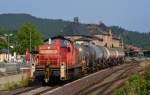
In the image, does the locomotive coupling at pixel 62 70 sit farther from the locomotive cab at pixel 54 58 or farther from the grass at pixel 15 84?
the grass at pixel 15 84

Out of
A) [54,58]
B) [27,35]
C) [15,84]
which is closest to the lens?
[15,84]

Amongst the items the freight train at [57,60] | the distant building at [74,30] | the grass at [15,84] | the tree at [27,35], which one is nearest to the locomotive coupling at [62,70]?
the freight train at [57,60]

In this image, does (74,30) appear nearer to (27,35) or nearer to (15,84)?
(27,35)

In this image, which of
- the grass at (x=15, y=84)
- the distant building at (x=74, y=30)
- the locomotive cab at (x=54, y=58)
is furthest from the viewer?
the distant building at (x=74, y=30)

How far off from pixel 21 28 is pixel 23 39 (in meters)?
7.62

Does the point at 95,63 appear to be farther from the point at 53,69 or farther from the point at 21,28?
the point at 21,28

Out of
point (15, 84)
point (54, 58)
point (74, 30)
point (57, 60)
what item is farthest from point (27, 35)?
point (15, 84)

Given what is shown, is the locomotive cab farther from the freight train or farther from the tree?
the tree

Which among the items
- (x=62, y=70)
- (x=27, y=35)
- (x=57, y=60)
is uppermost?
(x=27, y=35)

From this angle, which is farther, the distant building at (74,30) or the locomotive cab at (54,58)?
the distant building at (74,30)

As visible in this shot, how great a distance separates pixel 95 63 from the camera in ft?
184

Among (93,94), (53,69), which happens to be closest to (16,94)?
(93,94)

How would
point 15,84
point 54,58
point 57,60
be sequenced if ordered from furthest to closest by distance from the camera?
point 54,58
point 57,60
point 15,84

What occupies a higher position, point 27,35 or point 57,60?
point 27,35
